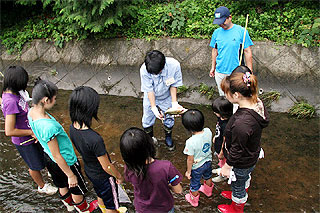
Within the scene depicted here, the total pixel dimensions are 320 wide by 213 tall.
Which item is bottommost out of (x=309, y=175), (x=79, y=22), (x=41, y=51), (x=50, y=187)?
(x=309, y=175)

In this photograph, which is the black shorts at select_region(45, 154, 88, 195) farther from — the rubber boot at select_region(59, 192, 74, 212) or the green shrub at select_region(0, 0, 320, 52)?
the green shrub at select_region(0, 0, 320, 52)

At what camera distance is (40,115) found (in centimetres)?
214

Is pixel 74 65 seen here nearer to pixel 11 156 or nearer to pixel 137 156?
pixel 11 156

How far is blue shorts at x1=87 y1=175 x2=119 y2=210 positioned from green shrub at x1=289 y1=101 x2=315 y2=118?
3409 millimetres

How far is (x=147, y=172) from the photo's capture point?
181 centimetres

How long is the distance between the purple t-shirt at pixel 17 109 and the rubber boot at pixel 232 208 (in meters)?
2.25

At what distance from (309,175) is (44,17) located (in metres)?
7.02

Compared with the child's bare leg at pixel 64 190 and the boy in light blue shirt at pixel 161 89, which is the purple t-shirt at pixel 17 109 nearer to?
the child's bare leg at pixel 64 190

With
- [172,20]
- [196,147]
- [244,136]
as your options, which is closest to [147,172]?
[196,147]

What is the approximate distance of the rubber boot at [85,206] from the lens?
2693mm

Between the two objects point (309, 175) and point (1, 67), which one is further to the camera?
point (1, 67)

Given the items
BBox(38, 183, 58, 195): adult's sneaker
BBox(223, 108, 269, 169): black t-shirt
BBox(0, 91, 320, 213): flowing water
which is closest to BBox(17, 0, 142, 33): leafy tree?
BBox(0, 91, 320, 213): flowing water

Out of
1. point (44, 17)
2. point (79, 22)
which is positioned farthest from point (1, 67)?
point (79, 22)

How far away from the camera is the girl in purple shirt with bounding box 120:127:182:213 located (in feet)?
5.71
